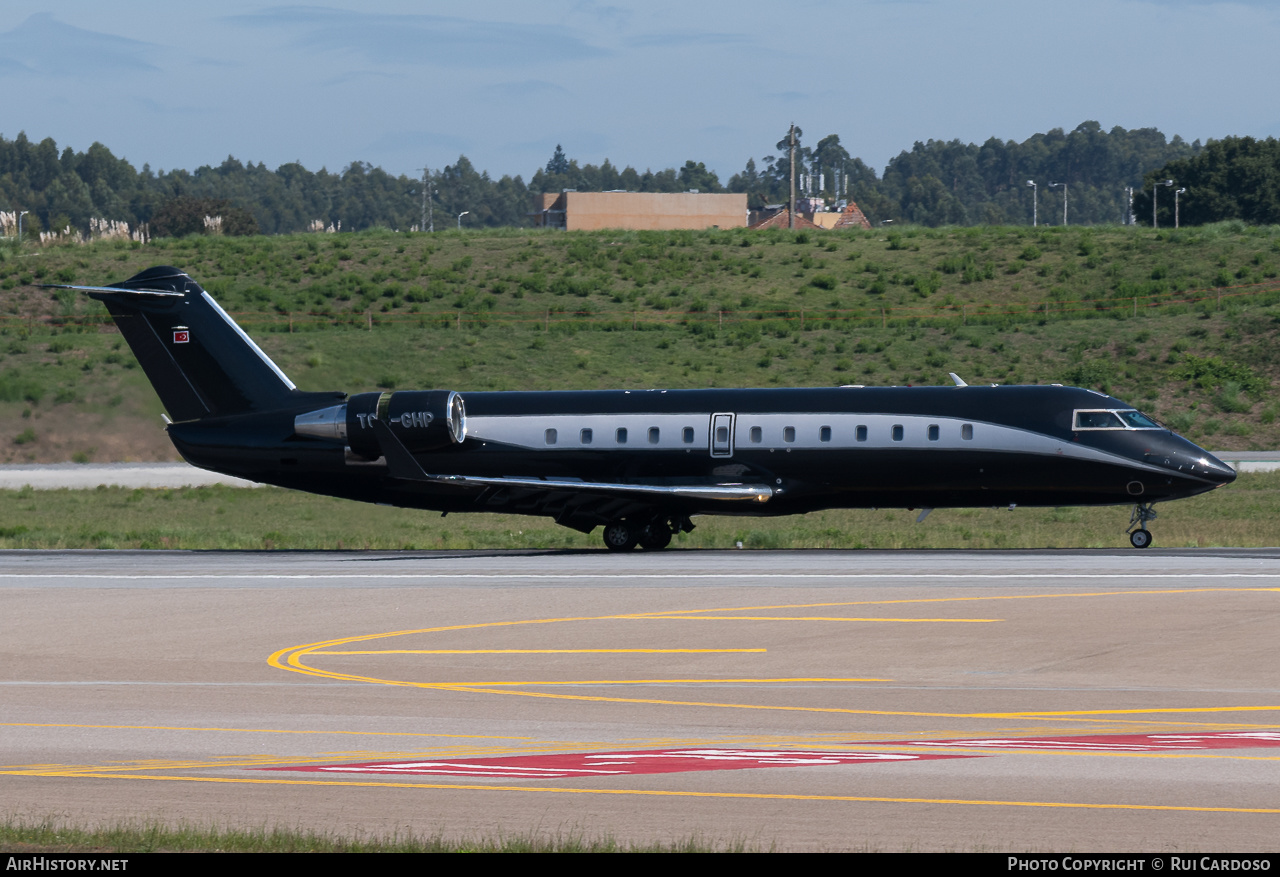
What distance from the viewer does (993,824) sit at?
35.1 ft

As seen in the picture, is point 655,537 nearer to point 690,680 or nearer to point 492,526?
point 492,526

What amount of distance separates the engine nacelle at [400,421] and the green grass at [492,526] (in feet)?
13.3

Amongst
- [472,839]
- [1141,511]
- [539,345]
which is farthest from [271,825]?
[539,345]

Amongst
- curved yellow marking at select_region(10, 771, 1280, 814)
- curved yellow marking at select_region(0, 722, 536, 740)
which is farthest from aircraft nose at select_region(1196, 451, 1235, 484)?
curved yellow marking at select_region(10, 771, 1280, 814)

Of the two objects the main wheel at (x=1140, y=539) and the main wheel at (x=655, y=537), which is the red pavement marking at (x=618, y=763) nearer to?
the main wheel at (x=1140, y=539)

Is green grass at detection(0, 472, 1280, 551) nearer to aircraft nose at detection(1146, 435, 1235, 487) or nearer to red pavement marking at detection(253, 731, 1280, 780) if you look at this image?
aircraft nose at detection(1146, 435, 1235, 487)

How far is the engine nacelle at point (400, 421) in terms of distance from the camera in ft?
115

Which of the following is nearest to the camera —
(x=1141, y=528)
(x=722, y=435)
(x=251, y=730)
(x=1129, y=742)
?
(x=1129, y=742)

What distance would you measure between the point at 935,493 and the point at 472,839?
24.5 m

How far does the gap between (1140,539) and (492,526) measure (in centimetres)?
1958

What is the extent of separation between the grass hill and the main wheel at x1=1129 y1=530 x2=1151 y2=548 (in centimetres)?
3106

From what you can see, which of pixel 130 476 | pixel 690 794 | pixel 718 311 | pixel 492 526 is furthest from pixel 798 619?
pixel 718 311

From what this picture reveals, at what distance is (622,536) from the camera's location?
3553 cm
